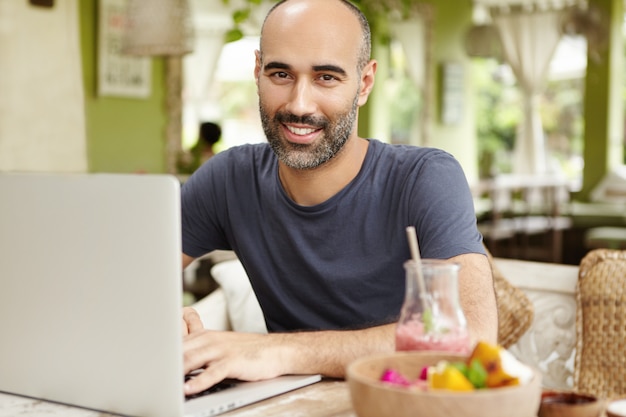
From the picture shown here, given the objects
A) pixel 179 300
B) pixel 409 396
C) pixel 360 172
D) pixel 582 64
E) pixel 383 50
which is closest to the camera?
pixel 409 396

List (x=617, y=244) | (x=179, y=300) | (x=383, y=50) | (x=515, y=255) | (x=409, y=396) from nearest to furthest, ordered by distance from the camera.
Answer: (x=409, y=396) < (x=179, y=300) < (x=617, y=244) < (x=515, y=255) < (x=383, y=50)

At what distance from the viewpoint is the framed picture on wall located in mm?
6016

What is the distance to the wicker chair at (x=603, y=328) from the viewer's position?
209 cm

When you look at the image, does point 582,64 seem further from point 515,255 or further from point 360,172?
point 360,172

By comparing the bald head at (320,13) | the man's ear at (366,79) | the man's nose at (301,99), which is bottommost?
the man's nose at (301,99)

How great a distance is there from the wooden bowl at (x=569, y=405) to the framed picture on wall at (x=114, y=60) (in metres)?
5.25

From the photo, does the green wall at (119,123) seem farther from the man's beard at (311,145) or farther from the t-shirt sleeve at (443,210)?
the t-shirt sleeve at (443,210)

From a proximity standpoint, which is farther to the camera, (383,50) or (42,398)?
(383,50)

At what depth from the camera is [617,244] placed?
7094mm

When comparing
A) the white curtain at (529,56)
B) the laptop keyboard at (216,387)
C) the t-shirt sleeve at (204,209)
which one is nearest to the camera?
the laptop keyboard at (216,387)

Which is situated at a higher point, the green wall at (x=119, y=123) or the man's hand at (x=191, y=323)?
the green wall at (x=119, y=123)

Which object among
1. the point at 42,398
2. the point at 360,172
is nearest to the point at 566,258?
the point at 360,172

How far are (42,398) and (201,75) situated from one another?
8.52m

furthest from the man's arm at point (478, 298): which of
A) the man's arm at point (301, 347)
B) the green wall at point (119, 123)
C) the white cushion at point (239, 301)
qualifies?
the green wall at point (119, 123)
